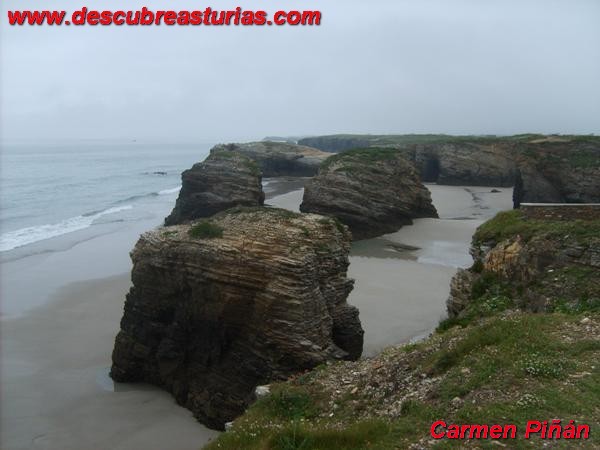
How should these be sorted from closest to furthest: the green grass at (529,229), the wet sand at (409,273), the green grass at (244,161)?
the green grass at (529,229) < the wet sand at (409,273) < the green grass at (244,161)

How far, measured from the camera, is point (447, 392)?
9.54 meters

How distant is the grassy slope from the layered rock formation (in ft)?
86.7

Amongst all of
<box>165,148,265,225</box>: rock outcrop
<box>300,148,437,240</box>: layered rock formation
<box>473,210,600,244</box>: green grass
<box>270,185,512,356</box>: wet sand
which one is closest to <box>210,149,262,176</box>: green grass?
<box>165,148,265,225</box>: rock outcrop

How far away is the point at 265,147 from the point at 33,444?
253 ft

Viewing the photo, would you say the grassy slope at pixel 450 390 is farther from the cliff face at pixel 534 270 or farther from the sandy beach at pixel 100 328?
the sandy beach at pixel 100 328

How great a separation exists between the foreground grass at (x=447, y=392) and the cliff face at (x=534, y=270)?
1.49 meters

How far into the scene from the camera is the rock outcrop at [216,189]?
43094 mm

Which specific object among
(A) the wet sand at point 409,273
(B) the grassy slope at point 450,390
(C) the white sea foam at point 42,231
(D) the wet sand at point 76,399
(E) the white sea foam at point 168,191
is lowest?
(D) the wet sand at point 76,399

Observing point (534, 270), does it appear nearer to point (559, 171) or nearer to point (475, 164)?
point (559, 171)

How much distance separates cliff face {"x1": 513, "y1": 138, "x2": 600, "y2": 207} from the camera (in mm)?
43031

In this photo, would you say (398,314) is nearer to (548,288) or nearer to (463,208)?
(548,288)

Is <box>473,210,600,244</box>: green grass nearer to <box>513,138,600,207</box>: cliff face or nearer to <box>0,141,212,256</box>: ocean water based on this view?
<box>513,138,600,207</box>: cliff face

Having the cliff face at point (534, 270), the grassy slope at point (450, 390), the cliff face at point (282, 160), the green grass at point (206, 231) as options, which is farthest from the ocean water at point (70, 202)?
the cliff face at point (534, 270)

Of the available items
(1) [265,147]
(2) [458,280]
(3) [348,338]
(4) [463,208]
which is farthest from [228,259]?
(1) [265,147]
